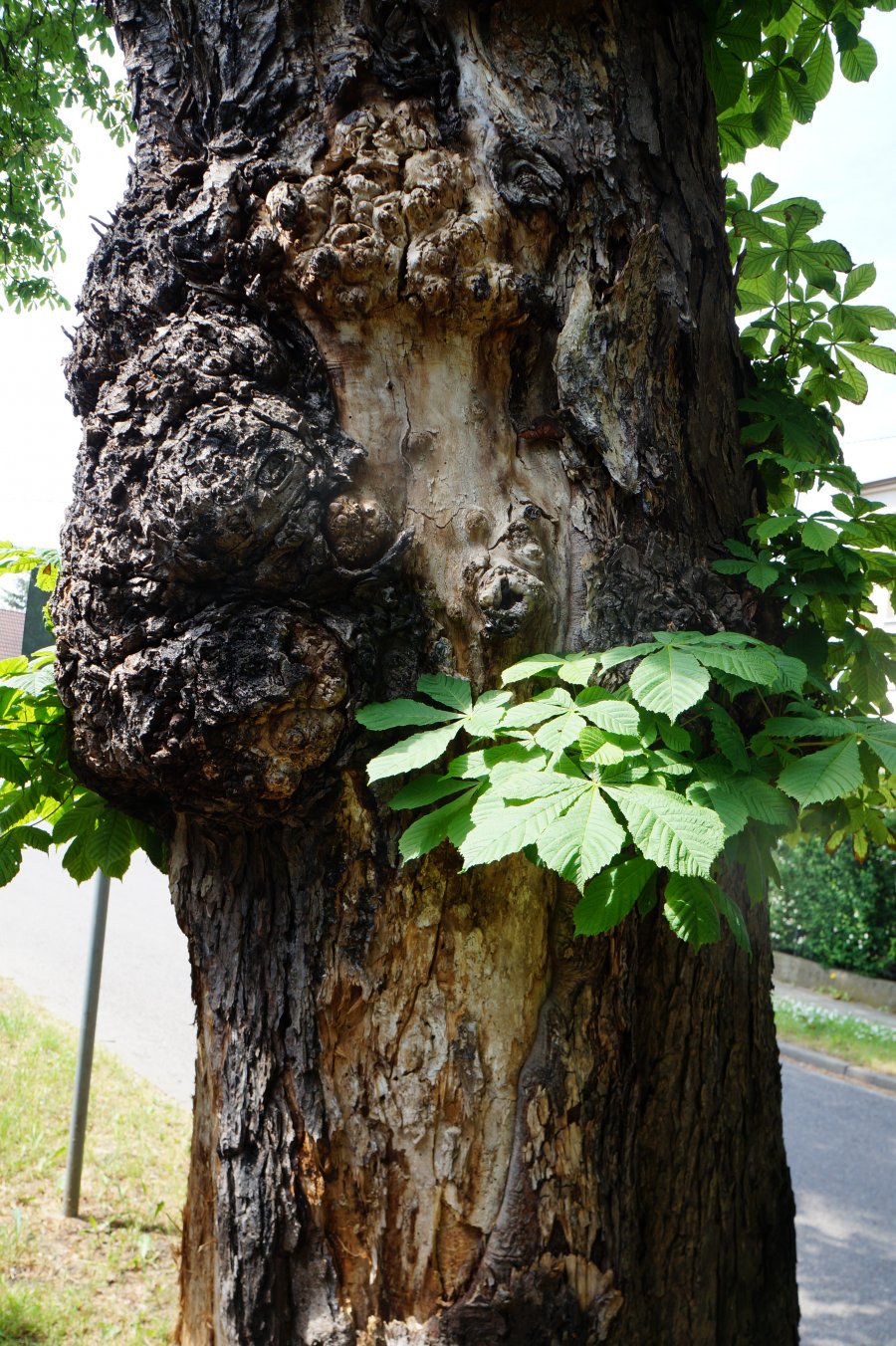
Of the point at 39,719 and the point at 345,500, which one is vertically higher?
the point at 345,500

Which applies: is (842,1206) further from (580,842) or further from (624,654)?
(580,842)

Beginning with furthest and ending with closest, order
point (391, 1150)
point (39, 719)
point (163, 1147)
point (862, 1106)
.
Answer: point (862, 1106) → point (163, 1147) → point (39, 719) → point (391, 1150)

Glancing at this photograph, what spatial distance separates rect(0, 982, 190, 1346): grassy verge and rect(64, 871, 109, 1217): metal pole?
153 millimetres

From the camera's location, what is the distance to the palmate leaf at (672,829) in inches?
47.2

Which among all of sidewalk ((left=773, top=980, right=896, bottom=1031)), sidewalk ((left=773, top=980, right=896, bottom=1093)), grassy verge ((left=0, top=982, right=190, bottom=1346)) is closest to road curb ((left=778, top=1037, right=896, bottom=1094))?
sidewalk ((left=773, top=980, right=896, bottom=1093))

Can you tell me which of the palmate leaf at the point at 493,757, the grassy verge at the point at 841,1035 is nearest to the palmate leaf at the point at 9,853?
the palmate leaf at the point at 493,757

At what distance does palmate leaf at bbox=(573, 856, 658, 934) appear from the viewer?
4.55 feet

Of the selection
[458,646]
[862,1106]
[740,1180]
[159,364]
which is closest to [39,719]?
[159,364]

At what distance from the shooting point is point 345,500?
161 centimetres

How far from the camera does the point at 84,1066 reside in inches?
150

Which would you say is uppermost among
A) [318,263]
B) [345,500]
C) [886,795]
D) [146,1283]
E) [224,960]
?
[318,263]

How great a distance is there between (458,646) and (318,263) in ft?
2.30

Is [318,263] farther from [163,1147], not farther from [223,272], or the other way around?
[163,1147]

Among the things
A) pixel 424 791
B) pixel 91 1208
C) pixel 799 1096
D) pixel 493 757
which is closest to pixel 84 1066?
pixel 91 1208
